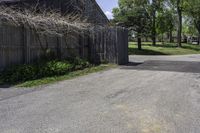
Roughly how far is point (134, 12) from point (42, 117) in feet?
101

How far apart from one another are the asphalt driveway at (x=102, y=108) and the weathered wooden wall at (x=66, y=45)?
3546mm

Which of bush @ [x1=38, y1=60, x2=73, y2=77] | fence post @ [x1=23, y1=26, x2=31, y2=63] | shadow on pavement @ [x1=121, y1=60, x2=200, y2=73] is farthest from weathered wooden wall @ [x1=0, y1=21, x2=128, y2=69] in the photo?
shadow on pavement @ [x1=121, y1=60, x2=200, y2=73]

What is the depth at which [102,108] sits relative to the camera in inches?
331

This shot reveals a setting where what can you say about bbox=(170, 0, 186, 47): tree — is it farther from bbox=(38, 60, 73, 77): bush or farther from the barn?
bbox=(38, 60, 73, 77): bush

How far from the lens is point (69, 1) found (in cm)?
2467

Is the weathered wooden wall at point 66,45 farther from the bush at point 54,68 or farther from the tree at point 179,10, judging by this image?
the tree at point 179,10

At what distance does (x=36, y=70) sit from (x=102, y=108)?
6.75 metres

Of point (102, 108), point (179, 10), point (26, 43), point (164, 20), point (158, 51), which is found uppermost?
point (179, 10)

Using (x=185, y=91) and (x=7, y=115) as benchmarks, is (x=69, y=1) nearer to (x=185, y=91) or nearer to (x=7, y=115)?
(x=185, y=91)

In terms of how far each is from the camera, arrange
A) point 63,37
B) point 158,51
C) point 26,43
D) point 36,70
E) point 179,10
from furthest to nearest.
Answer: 1. point 179,10
2. point 158,51
3. point 63,37
4. point 26,43
5. point 36,70

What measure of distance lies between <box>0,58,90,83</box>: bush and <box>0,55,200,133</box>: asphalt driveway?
1.67 meters

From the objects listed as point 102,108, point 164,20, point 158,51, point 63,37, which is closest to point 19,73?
point 63,37

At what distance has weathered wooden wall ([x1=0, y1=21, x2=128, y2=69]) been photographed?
591 inches

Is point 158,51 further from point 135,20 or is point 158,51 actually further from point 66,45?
point 66,45
